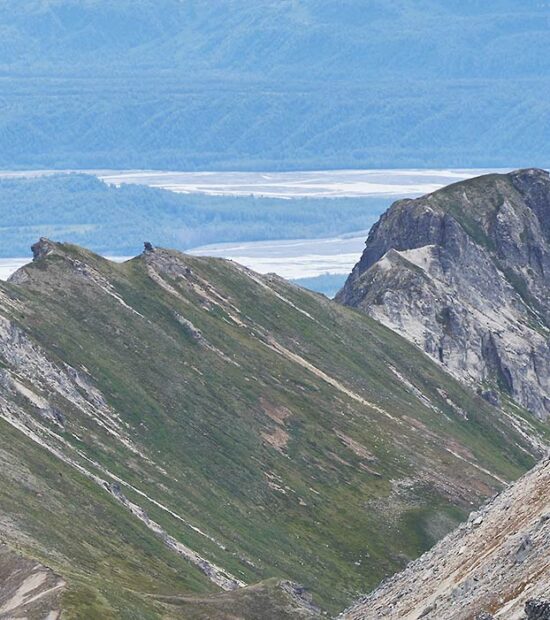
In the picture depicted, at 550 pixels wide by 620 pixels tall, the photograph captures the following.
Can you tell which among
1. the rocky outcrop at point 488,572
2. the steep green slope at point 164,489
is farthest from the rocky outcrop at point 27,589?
the rocky outcrop at point 488,572

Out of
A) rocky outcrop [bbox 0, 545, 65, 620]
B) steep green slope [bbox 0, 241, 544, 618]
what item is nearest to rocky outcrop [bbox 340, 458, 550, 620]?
Result: rocky outcrop [bbox 0, 545, 65, 620]

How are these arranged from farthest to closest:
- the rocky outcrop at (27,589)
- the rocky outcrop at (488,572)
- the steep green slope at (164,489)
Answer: the steep green slope at (164,489), the rocky outcrop at (27,589), the rocky outcrop at (488,572)

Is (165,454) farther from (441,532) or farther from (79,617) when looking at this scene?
(79,617)

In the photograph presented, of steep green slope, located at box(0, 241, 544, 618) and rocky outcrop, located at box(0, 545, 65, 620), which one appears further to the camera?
steep green slope, located at box(0, 241, 544, 618)

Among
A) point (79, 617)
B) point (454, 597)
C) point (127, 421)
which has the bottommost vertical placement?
point (454, 597)

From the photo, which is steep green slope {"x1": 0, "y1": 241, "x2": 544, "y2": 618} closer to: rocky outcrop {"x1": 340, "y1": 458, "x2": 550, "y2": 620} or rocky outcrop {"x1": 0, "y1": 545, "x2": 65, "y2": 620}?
rocky outcrop {"x1": 0, "y1": 545, "x2": 65, "y2": 620}

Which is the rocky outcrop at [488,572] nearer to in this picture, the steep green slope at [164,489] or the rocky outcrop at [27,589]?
the rocky outcrop at [27,589]

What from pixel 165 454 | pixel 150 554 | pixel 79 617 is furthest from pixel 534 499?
pixel 165 454

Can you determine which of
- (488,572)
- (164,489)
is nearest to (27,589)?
(488,572)
